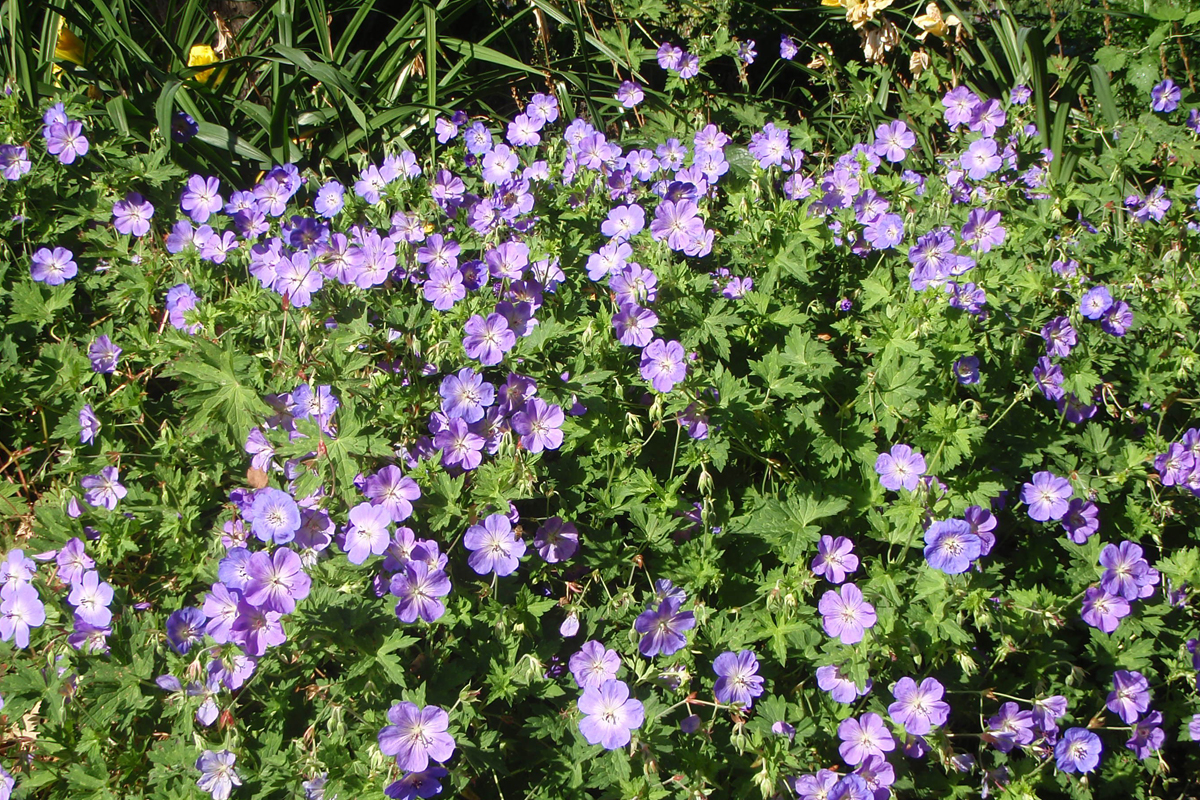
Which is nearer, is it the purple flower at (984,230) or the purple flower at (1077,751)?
the purple flower at (1077,751)

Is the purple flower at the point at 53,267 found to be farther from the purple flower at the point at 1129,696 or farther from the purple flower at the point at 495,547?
the purple flower at the point at 1129,696

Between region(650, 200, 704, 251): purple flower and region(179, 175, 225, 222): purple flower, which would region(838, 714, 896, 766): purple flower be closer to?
region(650, 200, 704, 251): purple flower

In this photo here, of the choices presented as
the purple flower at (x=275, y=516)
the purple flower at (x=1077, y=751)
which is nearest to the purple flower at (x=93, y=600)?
the purple flower at (x=275, y=516)

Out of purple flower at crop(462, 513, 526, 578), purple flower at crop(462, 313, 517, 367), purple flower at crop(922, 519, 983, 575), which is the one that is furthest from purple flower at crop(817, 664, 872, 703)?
purple flower at crop(462, 313, 517, 367)

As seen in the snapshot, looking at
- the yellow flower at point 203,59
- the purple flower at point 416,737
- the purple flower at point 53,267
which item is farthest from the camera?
the yellow flower at point 203,59

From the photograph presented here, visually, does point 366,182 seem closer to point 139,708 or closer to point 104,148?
point 104,148

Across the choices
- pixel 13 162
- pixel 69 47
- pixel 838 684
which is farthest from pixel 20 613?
pixel 69 47
